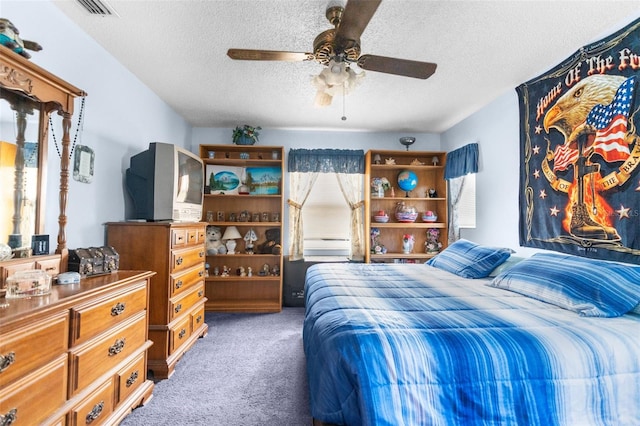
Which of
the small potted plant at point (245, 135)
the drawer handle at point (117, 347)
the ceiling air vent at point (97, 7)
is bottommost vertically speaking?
the drawer handle at point (117, 347)

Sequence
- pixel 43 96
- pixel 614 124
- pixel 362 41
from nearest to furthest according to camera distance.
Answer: pixel 43 96
pixel 614 124
pixel 362 41

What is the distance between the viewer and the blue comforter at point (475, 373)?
1.11m

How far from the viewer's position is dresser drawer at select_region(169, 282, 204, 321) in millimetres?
2395

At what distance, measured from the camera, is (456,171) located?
382 cm

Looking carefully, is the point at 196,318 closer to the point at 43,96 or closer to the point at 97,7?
the point at 43,96

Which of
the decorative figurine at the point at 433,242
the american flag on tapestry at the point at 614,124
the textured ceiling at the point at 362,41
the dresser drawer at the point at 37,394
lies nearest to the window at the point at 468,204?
the decorative figurine at the point at 433,242

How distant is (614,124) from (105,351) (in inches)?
128

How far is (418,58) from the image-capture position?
2.36 meters

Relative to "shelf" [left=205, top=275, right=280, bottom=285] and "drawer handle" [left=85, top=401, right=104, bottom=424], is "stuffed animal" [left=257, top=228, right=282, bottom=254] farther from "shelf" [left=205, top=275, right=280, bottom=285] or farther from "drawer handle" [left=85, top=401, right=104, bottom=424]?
"drawer handle" [left=85, top=401, right=104, bottom=424]

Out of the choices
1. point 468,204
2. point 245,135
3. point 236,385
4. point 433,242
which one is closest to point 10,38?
point 236,385

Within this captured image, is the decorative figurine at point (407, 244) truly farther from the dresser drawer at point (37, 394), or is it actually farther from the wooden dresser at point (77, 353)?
the dresser drawer at point (37, 394)

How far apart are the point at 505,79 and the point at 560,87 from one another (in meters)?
0.50

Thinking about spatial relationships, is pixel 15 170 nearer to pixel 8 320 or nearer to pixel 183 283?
pixel 8 320

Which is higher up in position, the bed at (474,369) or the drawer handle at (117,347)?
the bed at (474,369)
